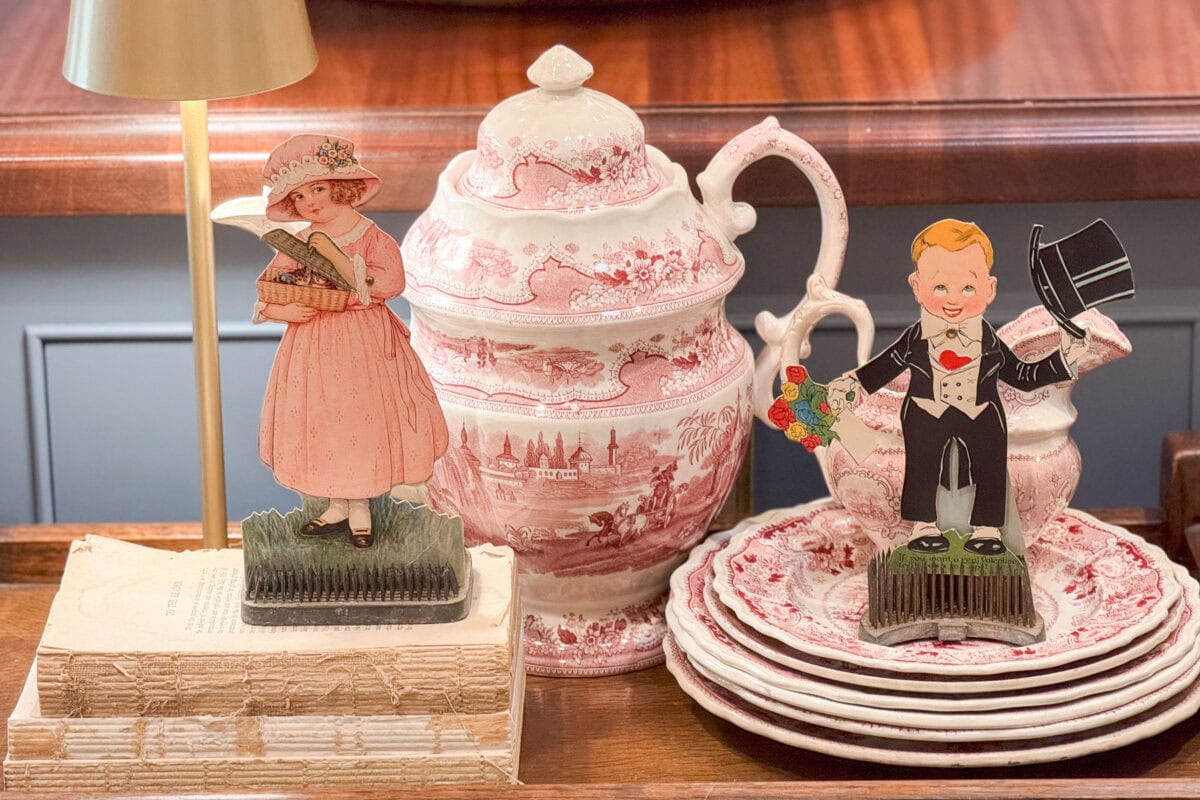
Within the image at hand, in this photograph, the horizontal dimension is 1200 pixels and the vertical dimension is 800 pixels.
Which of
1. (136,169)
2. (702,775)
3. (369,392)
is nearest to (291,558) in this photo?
(369,392)

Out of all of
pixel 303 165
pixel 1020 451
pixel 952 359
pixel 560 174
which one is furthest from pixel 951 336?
pixel 303 165

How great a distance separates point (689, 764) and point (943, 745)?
13 centimetres

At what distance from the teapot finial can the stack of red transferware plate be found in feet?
0.91

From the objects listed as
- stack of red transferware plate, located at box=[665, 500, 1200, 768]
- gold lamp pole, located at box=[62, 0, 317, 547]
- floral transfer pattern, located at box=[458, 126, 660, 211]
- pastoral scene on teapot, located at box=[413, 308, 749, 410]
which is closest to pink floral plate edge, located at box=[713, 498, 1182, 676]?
stack of red transferware plate, located at box=[665, 500, 1200, 768]

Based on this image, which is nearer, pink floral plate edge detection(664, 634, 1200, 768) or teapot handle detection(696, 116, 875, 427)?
pink floral plate edge detection(664, 634, 1200, 768)

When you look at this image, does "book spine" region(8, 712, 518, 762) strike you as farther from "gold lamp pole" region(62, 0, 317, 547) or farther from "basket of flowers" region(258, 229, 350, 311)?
"gold lamp pole" region(62, 0, 317, 547)

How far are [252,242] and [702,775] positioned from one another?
1.78 ft

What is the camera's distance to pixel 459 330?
857mm

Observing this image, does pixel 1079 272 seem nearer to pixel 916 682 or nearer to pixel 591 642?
pixel 916 682

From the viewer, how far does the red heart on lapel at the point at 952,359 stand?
802mm

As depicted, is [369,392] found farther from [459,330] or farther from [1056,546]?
[1056,546]

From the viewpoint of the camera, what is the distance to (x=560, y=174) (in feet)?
2.78

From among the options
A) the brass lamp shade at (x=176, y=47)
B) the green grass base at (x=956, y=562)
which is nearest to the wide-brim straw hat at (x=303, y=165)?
the brass lamp shade at (x=176, y=47)

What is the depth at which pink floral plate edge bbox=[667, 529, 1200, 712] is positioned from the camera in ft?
2.54
